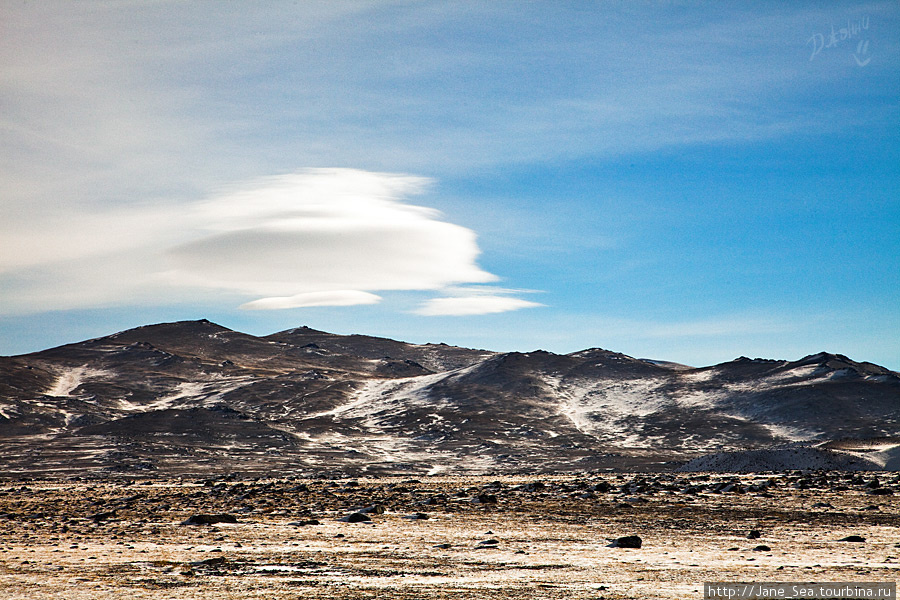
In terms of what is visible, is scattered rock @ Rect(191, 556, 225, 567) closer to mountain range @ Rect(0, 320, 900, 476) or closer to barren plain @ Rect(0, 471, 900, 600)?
barren plain @ Rect(0, 471, 900, 600)

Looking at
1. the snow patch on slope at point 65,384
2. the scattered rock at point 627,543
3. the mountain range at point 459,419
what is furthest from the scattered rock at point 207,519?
the snow patch on slope at point 65,384

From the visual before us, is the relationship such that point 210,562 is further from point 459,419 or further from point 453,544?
point 459,419

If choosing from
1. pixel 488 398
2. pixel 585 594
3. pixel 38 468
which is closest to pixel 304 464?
pixel 38 468

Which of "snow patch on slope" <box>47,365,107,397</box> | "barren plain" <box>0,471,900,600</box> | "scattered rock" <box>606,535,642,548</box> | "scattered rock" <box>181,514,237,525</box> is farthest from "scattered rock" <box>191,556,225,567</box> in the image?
"snow patch on slope" <box>47,365,107,397</box>

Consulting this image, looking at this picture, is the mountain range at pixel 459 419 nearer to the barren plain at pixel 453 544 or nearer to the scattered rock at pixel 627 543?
the barren plain at pixel 453 544

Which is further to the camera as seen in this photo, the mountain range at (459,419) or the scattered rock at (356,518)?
the mountain range at (459,419)

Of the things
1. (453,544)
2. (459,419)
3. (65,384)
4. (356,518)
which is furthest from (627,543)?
(65,384)
